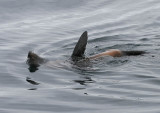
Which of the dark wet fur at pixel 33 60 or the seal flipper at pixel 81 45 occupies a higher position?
the seal flipper at pixel 81 45

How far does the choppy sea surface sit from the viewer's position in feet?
23.0

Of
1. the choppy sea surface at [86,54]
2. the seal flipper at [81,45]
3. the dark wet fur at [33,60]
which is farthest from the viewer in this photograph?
the seal flipper at [81,45]

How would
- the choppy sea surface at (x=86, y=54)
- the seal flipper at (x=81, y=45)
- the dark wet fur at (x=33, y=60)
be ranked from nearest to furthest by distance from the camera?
the choppy sea surface at (x=86, y=54)
the dark wet fur at (x=33, y=60)
the seal flipper at (x=81, y=45)

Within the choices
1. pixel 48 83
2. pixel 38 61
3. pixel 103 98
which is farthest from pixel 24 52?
pixel 103 98

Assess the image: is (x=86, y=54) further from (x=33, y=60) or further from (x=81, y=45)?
(x=33, y=60)

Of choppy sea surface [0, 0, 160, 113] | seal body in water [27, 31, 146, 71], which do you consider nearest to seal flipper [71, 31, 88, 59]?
seal body in water [27, 31, 146, 71]

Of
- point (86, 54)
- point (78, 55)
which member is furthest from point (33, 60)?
point (86, 54)

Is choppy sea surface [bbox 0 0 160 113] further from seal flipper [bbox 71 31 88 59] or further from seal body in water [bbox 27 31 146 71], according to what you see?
seal flipper [bbox 71 31 88 59]

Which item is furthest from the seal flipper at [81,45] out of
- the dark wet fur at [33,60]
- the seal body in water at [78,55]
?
the dark wet fur at [33,60]

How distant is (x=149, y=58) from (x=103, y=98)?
2.92 metres

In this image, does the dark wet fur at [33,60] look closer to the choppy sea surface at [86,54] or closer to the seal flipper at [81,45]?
the choppy sea surface at [86,54]

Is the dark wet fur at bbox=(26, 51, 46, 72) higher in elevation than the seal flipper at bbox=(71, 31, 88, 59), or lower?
lower

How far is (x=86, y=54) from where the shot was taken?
10625 millimetres

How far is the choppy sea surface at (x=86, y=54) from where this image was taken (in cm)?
701
